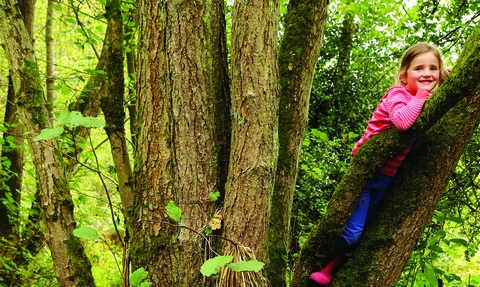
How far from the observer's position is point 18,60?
2.22 meters

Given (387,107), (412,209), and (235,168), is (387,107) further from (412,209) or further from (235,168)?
(235,168)

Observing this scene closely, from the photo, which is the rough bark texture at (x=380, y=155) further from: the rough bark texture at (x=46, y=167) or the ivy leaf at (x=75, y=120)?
the rough bark texture at (x=46, y=167)

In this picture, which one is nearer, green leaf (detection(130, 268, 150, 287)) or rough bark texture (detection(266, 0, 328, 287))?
green leaf (detection(130, 268, 150, 287))

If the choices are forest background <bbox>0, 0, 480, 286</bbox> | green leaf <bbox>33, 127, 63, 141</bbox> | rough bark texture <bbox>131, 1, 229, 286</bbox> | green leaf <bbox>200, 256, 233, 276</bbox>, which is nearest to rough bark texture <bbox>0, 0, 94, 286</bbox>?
forest background <bbox>0, 0, 480, 286</bbox>

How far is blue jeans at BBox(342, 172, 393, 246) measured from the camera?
1.79 meters

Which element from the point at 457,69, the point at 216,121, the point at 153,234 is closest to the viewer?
the point at 457,69

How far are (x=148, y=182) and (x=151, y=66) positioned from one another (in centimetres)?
66

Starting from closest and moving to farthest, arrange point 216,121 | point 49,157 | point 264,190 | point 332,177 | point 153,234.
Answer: point 264,190 → point 153,234 → point 216,121 → point 49,157 → point 332,177

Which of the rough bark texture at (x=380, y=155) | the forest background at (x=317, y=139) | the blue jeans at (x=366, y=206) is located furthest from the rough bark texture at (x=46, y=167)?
the blue jeans at (x=366, y=206)

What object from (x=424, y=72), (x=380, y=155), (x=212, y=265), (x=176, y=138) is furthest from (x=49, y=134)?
(x=424, y=72)

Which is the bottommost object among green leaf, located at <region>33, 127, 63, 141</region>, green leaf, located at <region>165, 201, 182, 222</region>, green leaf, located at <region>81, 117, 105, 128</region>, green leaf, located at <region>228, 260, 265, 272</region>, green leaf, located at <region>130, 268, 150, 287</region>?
green leaf, located at <region>130, 268, 150, 287</region>

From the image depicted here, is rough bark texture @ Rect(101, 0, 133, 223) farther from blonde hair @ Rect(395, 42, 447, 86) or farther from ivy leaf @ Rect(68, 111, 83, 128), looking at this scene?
blonde hair @ Rect(395, 42, 447, 86)

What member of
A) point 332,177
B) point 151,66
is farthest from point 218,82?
point 332,177

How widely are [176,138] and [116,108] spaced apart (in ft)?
3.17
